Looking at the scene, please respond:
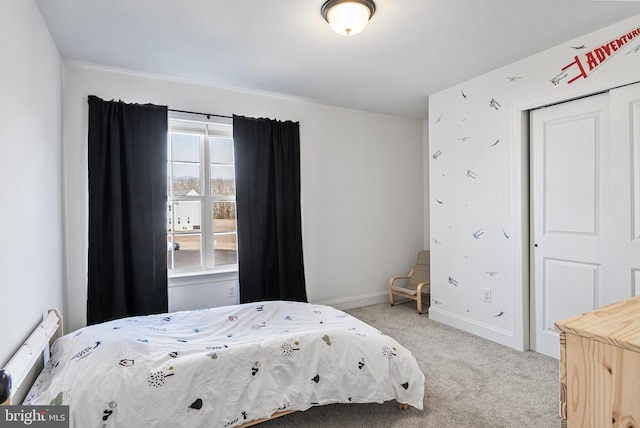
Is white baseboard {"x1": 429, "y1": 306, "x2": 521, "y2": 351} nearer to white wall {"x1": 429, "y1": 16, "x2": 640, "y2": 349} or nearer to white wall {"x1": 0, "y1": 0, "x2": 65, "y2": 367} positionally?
white wall {"x1": 429, "y1": 16, "x2": 640, "y2": 349}

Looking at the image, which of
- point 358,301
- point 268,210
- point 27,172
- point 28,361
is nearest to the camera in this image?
point 28,361

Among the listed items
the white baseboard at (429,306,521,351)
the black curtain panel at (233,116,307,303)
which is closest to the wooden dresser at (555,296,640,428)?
the white baseboard at (429,306,521,351)

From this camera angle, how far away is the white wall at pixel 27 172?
1.56 metres

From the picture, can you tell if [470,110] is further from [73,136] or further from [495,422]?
[73,136]

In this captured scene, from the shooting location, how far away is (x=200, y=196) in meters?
3.54

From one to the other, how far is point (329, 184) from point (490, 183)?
179 centimetres

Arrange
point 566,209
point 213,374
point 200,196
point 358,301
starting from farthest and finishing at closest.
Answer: point 358,301
point 200,196
point 566,209
point 213,374

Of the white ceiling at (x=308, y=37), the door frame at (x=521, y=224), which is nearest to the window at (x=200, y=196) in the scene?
the white ceiling at (x=308, y=37)

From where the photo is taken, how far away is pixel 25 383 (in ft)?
5.73

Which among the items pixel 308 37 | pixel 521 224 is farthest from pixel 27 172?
pixel 521 224

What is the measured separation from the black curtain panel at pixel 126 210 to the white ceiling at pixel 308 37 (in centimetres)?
52

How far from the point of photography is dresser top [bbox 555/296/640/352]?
0.79 metres

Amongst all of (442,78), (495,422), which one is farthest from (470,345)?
(442,78)

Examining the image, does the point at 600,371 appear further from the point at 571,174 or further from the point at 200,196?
the point at 200,196
